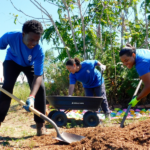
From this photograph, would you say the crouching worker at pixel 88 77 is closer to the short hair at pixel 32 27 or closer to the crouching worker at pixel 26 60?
the crouching worker at pixel 26 60

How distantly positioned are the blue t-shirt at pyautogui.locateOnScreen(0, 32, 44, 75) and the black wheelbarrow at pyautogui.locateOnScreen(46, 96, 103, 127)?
129 cm

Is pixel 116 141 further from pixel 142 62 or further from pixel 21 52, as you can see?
pixel 21 52

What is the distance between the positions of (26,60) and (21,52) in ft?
0.41

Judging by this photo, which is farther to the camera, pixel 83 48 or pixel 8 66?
pixel 83 48

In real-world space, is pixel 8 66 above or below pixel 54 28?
below

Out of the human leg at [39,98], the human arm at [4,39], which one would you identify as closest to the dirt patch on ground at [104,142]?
the human leg at [39,98]

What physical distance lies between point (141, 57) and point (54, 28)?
493cm

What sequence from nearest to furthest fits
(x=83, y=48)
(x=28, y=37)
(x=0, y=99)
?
(x=28, y=37), (x=0, y=99), (x=83, y=48)

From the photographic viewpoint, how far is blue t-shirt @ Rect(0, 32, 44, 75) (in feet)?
8.47

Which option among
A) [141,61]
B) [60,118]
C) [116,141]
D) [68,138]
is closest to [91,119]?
[60,118]

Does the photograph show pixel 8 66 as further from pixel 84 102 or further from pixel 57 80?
pixel 57 80

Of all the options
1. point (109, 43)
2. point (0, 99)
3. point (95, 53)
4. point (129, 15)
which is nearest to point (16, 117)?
point (0, 99)

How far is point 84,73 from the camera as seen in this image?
4.23m

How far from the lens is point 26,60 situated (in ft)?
8.91
